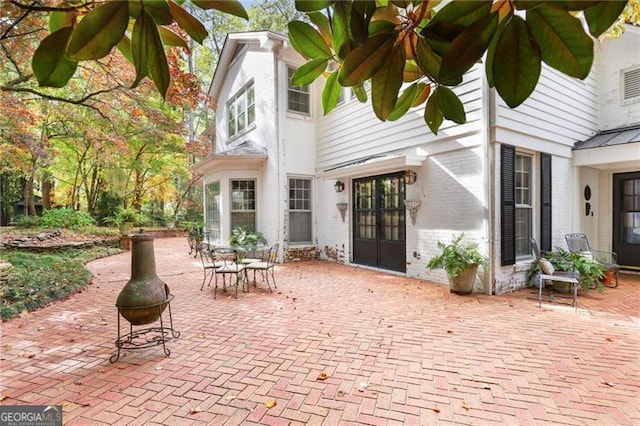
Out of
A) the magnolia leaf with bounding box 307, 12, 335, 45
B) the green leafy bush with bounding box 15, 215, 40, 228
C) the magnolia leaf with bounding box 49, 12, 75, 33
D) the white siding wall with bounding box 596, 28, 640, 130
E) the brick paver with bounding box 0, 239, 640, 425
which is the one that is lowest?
the brick paver with bounding box 0, 239, 640, 425

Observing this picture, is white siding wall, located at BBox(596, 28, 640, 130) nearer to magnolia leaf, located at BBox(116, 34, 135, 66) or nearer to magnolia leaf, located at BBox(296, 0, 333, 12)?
magnolia leaf, located at BBox(296, 0, 333, 12)

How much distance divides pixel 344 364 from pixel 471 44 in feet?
9.97

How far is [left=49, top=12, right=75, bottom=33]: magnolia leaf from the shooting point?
0.69 m

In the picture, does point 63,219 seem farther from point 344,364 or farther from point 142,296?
point 344,364

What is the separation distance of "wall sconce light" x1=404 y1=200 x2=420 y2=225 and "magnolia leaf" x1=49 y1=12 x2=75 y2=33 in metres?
6.34

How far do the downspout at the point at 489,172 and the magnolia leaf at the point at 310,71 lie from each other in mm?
5286

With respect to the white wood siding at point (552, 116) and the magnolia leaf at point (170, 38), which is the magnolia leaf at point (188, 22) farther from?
the white wood siding at point (552, 116)

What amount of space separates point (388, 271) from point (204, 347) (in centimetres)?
490

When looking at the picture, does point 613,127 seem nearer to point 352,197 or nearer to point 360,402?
point 352,197

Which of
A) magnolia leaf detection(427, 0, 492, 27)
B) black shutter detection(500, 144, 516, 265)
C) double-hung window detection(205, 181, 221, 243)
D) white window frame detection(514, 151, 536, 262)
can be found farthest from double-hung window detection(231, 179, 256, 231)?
magnolia leaf detection(427, 0, 492, 27)

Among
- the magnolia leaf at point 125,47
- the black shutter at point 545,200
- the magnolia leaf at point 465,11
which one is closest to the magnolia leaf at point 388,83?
the magnolia leaf at point 465,11

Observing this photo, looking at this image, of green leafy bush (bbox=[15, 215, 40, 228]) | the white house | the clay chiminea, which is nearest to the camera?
the clay chiminea

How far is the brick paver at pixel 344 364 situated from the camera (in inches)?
92.0

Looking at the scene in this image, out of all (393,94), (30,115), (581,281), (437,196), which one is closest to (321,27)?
(393,94)
